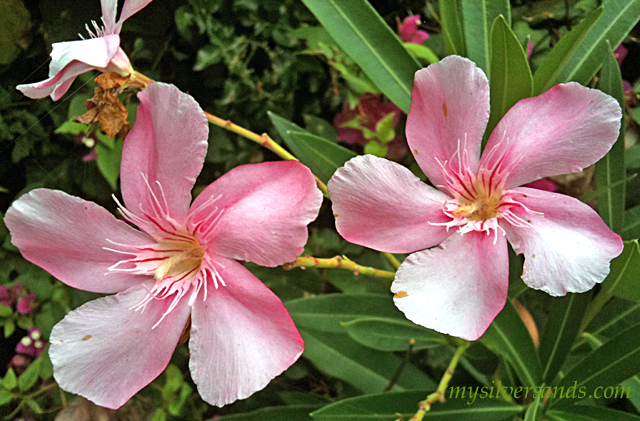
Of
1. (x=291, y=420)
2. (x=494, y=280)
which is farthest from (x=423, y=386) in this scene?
(x=494, y=280)

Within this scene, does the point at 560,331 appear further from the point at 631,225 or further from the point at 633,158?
the point at 633,158

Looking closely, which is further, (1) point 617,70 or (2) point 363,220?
(1) point 617,70

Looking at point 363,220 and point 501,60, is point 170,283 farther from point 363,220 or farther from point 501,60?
point 501,60

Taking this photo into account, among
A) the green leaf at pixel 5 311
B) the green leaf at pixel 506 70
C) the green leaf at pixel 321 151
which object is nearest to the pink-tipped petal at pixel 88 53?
the green leaf at pixel 321 151

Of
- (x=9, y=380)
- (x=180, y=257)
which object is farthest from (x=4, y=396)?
(x=180, y=257)

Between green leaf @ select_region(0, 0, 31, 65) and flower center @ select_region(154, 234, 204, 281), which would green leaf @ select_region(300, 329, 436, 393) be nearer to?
flower center @ select_region(154, 234, 204, 281)
